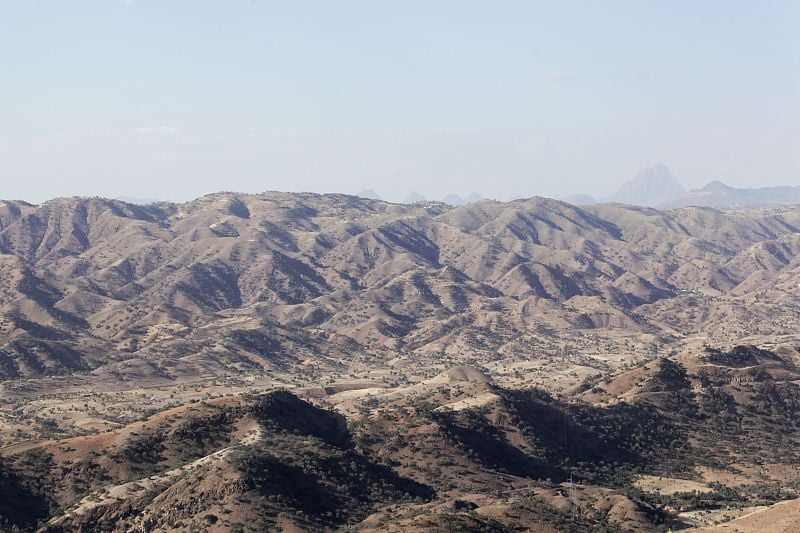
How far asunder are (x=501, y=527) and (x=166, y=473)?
139 feet

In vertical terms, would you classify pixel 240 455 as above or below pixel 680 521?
above

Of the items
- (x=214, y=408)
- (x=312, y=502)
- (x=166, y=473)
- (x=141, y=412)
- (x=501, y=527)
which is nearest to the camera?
(x=501, y=527)

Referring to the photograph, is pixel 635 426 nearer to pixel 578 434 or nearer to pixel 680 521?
pixel 578 434

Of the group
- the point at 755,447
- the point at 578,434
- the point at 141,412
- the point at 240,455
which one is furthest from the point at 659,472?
the point at 141,412

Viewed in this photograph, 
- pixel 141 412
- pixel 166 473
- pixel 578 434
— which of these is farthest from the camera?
pixel 141 412

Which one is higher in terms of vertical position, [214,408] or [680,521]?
[214,408]

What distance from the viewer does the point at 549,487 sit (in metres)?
113

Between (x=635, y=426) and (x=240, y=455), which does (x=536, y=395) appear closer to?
(x=635, y=426)

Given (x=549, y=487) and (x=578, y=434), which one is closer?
(x=549, y=487)

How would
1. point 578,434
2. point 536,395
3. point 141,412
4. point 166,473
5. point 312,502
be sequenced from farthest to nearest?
point 141,412
point 536,395
point 578,434
point 166,473
point 312,502

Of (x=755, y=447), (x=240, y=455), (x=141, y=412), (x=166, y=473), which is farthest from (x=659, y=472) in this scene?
(x=141, y=412)

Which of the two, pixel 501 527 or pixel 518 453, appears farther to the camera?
pixel 518 453

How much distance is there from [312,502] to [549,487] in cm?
3180

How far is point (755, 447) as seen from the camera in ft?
458
